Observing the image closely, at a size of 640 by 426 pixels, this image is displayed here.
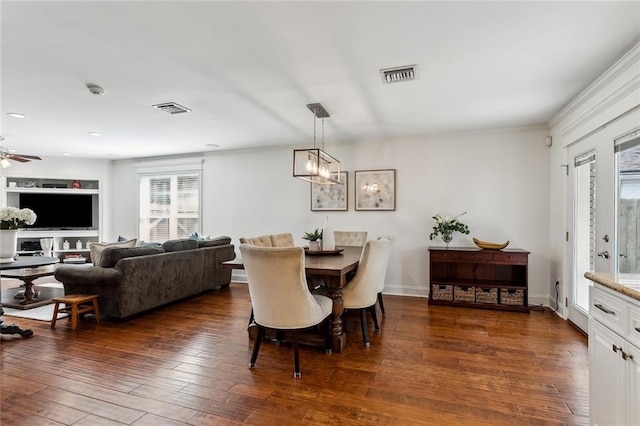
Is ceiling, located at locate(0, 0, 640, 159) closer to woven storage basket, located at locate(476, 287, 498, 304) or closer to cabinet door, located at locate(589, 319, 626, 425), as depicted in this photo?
cabinet door, located at locate(589, 319, 626, 425)

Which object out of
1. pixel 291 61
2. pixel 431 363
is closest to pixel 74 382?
pixel 431 363

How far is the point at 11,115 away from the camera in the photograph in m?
3.98

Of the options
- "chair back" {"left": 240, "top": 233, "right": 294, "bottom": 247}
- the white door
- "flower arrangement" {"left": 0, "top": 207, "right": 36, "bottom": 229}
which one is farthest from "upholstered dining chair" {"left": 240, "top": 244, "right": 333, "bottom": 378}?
"flower arrangement" {"left": 0, "top": 207, "right": 36, "bottom": 229}

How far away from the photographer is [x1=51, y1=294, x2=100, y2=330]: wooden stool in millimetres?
3460

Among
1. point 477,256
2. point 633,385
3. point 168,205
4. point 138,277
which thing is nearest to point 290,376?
point 633,385

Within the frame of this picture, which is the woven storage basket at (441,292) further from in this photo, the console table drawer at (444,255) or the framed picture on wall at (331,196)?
the framed picture on wall at (331,196)

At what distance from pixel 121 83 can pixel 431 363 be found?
149 inches

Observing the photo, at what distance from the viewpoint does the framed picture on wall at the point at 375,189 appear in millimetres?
5152

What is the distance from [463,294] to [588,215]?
172 cm

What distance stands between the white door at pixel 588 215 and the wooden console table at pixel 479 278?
57 cm

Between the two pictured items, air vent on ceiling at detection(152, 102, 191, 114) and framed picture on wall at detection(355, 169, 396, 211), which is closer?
air vent on ceiling at detection(152, 102, 191, 114)

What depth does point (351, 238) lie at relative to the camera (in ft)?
15.8

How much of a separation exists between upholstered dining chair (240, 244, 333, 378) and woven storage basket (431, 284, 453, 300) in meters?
2.50

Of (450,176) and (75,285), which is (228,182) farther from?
(450,176)
